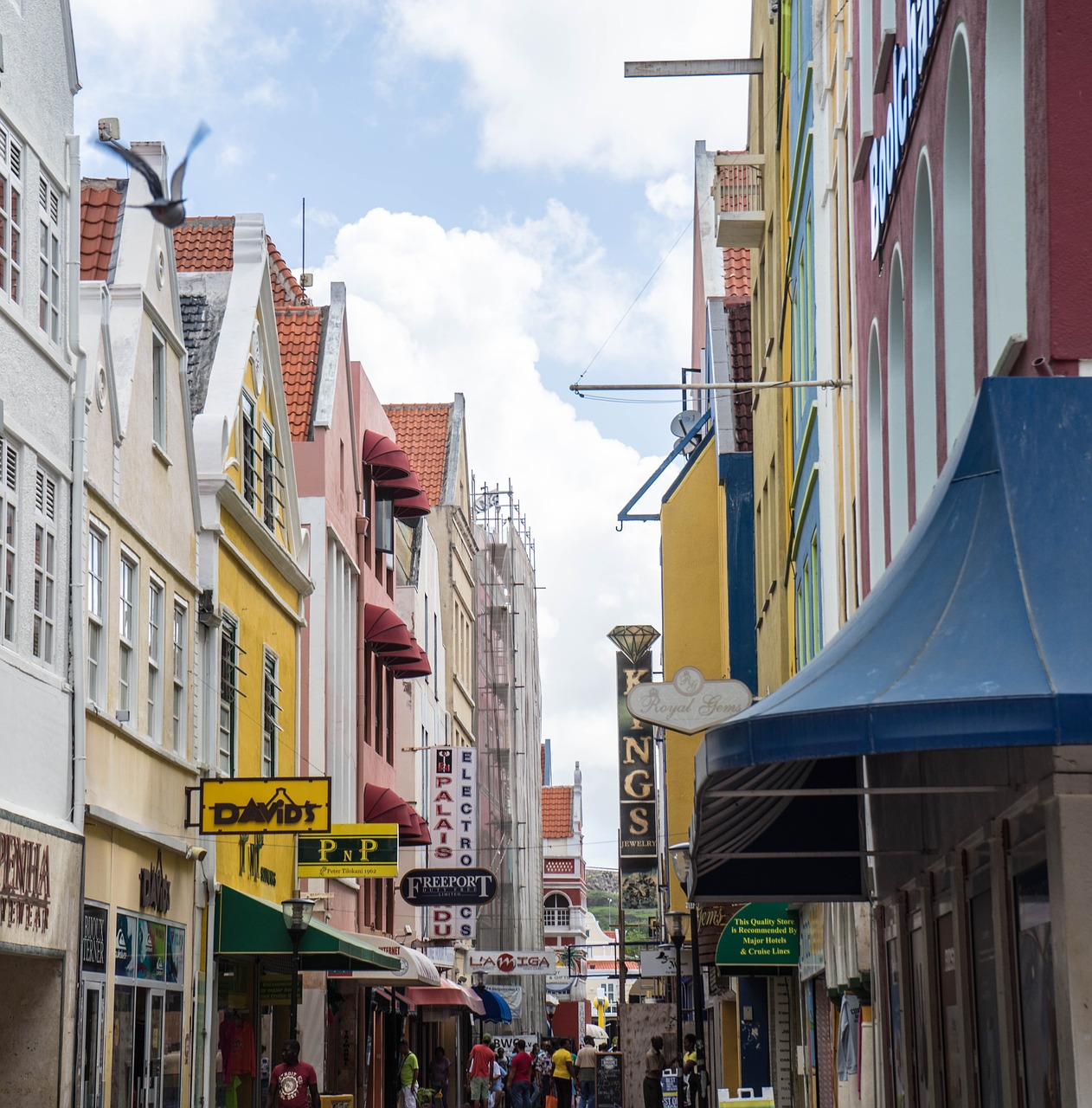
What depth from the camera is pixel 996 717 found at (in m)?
5.16

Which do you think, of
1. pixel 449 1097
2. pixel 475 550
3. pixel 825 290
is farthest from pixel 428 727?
pixel 825 290

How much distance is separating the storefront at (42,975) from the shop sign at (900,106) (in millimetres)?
8001

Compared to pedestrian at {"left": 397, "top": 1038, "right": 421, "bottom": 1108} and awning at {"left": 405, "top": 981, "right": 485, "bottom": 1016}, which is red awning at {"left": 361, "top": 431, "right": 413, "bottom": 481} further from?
pedestrian at {"left": 397, "top": 1038, "right": 421, "bottom": 1108}

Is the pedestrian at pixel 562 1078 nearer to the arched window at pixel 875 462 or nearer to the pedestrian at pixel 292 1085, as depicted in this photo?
the pedestrian at pixel 292 1085

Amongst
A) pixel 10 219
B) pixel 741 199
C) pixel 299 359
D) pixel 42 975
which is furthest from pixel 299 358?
pixel 42 975

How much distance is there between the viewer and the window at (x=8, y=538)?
45.5ft

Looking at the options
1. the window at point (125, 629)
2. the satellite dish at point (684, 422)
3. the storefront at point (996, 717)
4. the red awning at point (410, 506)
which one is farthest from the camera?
the satellite dish at point (684, 422)

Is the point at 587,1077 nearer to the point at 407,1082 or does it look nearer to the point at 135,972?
the point at 407,1082

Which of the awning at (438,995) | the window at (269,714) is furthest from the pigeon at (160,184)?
the awning at (438,995)

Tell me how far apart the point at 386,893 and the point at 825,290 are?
2286 cm

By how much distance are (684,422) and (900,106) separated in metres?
30.6

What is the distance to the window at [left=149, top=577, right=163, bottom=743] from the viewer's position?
18547 millimetres

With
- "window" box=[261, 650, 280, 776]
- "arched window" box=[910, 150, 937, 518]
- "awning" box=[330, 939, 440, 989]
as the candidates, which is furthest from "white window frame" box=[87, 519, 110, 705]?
"awning" box=[330, 939, 440, 989]

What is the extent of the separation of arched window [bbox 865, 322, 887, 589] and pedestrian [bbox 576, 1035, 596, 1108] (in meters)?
26.6
